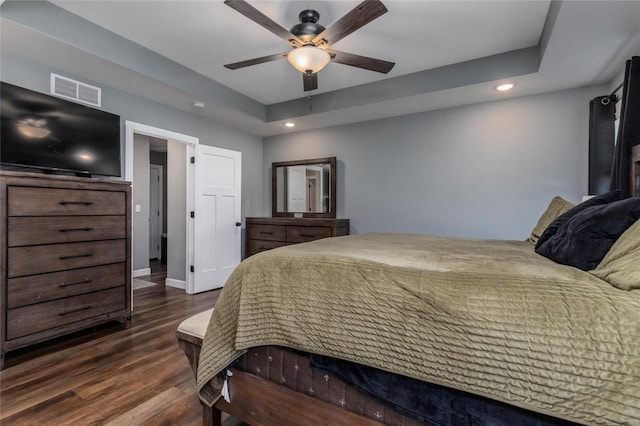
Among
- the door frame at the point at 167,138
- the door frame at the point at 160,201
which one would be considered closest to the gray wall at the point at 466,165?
the door frame at the point at 167,138

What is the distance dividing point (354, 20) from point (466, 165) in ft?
7.56

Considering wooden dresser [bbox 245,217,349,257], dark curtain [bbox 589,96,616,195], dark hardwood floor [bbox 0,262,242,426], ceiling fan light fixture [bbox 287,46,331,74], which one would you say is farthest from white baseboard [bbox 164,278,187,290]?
dark curtain [bbox 589,96,616,195]

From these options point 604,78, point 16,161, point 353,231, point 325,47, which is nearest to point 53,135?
point 16,161

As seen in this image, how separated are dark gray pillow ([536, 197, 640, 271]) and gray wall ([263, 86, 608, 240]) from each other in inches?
85.8

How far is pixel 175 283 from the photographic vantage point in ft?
14.0

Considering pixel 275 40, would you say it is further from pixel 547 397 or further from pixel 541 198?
pixel 541 198

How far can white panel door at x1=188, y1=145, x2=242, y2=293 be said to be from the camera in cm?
396

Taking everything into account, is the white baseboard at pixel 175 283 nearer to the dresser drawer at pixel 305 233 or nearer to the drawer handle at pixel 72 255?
the dresser drawer at pixel 305 233

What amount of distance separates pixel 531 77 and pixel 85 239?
13.8ft

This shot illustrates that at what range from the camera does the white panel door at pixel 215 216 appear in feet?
13.0

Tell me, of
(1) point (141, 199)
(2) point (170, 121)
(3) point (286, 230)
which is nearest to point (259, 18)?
(2) point (170, 121)

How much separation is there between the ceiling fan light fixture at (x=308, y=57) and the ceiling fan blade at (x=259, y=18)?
0.08m

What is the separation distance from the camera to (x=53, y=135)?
2459 millimetres

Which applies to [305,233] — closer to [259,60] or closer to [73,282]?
[259,60]
